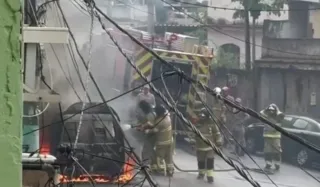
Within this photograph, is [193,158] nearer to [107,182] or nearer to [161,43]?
[161,43]

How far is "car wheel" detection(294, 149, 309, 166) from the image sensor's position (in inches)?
612

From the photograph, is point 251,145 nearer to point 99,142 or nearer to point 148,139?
point 148,139

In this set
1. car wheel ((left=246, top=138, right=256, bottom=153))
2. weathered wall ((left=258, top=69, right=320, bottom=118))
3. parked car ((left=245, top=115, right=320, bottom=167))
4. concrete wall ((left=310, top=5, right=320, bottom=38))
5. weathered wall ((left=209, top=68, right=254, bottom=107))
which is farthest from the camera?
concrete wall ((left=310, top=5, right=320, bottom=38))

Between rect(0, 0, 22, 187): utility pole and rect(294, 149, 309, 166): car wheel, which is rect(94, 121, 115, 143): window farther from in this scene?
rect(0, 0, 22, 187): utility pole

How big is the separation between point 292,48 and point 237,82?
12.7 ft

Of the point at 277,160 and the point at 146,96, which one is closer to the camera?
the point at 277,160

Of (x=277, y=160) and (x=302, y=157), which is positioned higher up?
(x=277, y=160)

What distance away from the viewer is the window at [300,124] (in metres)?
16.0

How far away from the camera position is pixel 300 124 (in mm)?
16078

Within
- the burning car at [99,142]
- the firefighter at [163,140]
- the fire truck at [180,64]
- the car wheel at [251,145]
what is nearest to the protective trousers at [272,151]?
the fire truck at [180,64]

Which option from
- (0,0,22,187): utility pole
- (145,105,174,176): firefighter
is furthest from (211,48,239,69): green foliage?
(0,0,22,187): utility pole

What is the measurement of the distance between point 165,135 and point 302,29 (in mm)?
16342

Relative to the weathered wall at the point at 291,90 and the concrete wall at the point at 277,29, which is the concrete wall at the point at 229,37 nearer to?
the concrete wall at the point at 277,29

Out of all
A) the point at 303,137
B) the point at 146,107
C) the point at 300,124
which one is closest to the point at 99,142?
the point at 146,107
